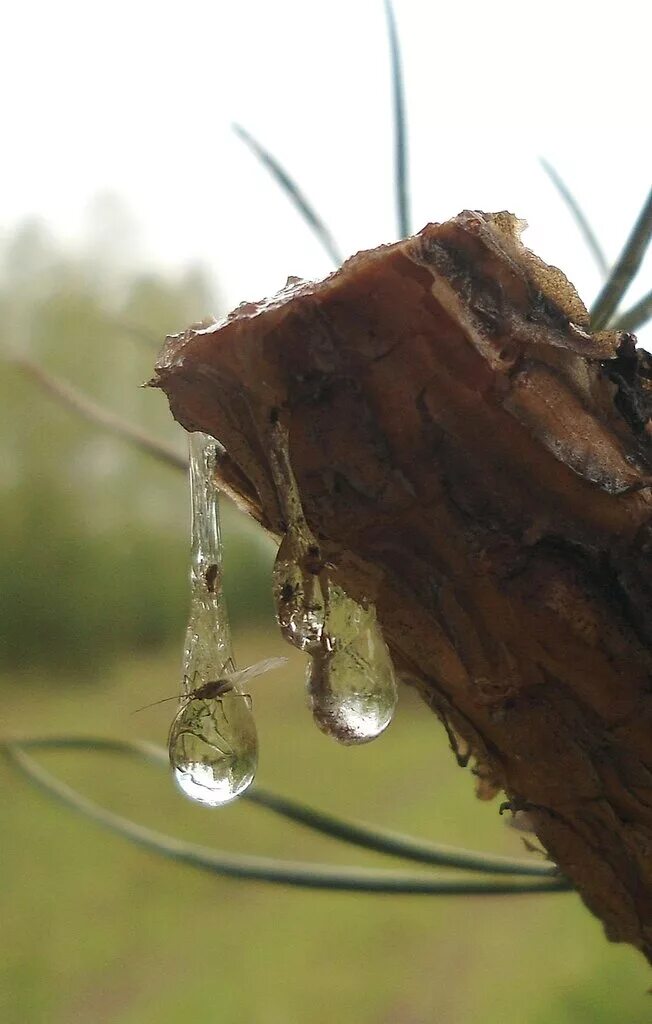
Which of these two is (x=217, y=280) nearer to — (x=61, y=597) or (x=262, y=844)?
(x=61, y=597)

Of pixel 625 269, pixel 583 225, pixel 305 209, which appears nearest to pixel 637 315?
pixel 625 269

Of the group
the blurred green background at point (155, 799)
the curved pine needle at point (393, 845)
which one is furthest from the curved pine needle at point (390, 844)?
the blurred green background at point (155, 799)

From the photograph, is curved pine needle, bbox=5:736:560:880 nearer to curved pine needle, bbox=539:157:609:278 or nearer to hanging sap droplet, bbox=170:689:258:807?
hanging sap droplet, bbox=170:689:258:807

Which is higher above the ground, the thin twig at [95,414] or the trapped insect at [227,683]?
the thin twig at [95,414]

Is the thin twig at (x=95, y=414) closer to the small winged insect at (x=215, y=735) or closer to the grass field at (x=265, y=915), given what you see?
the grass field at (x=265, y=915)

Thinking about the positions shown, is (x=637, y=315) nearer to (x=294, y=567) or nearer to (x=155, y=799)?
(x=294, y=567)
